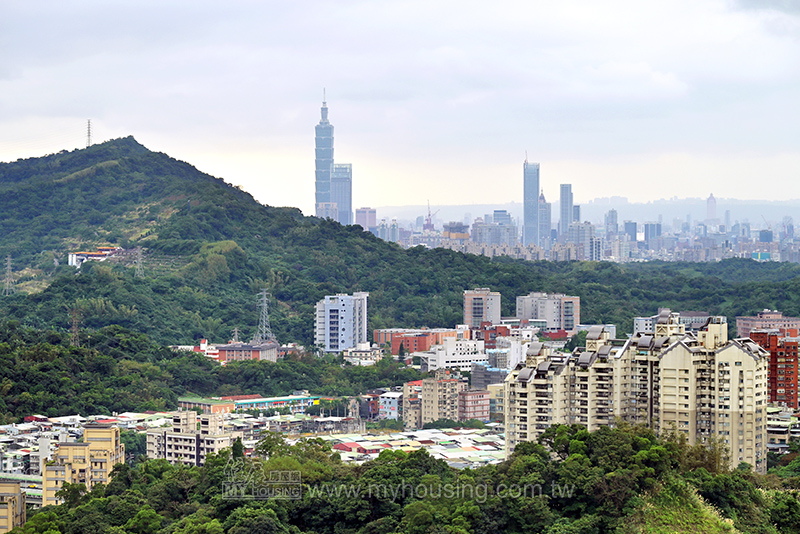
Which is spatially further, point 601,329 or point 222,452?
point 601,329

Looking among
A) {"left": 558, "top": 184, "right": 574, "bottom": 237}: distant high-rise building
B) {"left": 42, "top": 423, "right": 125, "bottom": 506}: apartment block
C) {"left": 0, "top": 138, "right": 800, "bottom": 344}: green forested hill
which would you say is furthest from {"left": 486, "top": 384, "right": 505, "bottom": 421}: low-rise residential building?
{"left": 558, "top": 184, "right": 574, "bottom": 237}: distant high-rise building

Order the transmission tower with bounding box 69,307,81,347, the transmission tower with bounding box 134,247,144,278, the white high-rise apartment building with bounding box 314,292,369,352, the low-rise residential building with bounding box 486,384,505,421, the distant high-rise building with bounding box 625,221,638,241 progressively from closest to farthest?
the low-rise residential building with bounding box 486,384,505,421 → the transmission tower with bounding box 69,307,81,347 → the white high-rise apartment building with bounding box 314,292,369,352 → the transmission tower with bounding box 134,247,144,278 → the distant high-rise building with bounding box 625,221,638,241

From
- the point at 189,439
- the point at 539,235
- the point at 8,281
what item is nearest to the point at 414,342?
the point at 8,281

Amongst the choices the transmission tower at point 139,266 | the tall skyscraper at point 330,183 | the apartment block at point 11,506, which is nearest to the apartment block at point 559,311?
the transmission tower at point 139,266

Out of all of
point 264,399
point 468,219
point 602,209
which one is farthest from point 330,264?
point 602,209

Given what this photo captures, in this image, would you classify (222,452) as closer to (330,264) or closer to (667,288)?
(330,264)

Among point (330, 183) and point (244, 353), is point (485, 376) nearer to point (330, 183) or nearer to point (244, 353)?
point (244, 353)

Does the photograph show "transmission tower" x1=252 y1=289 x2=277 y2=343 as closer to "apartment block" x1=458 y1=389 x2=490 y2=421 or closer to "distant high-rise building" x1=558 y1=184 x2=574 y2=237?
"apartment block" x1=458 y1=389 x2=490 y2=421
